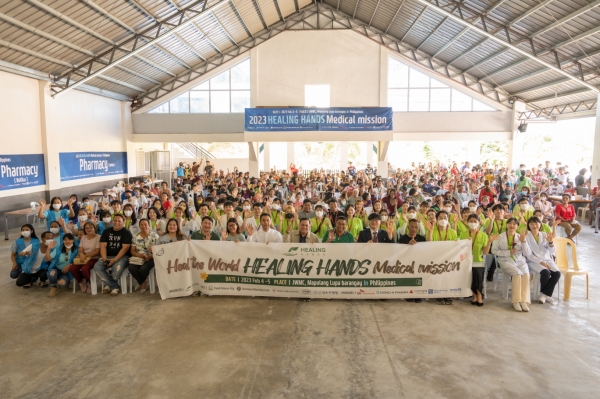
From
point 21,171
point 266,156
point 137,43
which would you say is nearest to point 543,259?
point 21,171

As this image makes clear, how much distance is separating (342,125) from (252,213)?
10.1 m

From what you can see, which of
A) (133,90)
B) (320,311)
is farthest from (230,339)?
(133,90)

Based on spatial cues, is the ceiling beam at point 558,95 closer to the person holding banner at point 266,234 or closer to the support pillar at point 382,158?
the support pillar at point 382,158

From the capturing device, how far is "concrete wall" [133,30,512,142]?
20375mm

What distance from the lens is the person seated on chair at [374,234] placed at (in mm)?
6863

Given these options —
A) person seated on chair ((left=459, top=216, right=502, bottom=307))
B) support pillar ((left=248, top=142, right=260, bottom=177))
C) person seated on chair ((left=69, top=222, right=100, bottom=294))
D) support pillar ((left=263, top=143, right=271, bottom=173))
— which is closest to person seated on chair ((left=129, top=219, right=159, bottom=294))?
person seated on chair ((left=69, top=222, right=100, bottom=294))

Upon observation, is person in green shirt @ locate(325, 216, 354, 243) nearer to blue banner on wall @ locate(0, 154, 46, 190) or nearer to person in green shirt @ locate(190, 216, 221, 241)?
person in green shirt @ locate(190, 216, 221, 241)

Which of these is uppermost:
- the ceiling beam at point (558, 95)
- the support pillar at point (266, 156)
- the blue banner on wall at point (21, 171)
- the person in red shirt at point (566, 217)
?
the ceiling beam at point (558, 95)

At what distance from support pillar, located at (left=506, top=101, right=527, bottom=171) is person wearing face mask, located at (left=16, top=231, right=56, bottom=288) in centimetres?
2005

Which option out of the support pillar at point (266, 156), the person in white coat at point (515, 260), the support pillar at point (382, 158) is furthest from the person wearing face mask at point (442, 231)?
the support pillar at point (266, 156)

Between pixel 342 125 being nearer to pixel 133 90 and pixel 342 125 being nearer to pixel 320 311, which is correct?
pixel 133 90

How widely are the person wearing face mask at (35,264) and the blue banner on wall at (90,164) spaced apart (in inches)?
360

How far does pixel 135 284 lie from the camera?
7395 mm

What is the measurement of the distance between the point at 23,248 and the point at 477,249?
7671 mm
